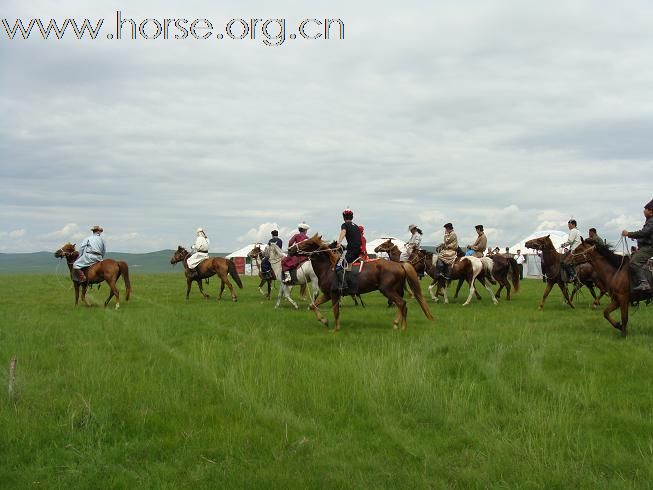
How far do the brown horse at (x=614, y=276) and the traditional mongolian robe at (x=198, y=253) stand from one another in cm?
1405

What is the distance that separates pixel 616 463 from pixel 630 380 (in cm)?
324

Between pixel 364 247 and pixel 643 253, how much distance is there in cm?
606

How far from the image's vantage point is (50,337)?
1241cm

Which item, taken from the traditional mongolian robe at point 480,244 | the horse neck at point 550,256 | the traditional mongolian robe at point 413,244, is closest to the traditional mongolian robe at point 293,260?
the traditional mongolian robe at point 413,244

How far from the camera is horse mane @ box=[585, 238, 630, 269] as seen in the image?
1219 centimetres

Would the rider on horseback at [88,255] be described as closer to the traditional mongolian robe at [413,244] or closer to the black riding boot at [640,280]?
the traditional mongolian robe at [413,244]

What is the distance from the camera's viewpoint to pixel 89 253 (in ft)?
62.3

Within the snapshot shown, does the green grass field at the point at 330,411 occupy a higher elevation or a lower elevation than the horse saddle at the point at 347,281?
lower

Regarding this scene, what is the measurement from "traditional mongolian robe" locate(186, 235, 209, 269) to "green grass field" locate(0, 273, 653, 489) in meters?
10.4

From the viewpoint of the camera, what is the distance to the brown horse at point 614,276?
11898 mm

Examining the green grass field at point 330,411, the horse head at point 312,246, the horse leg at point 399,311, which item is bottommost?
the green grass field at point 330,411

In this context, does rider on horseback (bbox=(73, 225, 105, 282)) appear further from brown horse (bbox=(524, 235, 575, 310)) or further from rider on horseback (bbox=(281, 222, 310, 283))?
brown horse (bbox=(524, 235, 575, 310))

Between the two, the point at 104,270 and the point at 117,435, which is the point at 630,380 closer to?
the point at 117,435

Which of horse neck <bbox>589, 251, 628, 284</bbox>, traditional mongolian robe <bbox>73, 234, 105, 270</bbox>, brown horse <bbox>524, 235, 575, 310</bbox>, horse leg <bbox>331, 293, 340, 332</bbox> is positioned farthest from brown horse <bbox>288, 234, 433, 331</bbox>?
traditional mongolian robe <bbox>73, 234, 105, 270</bbox>
